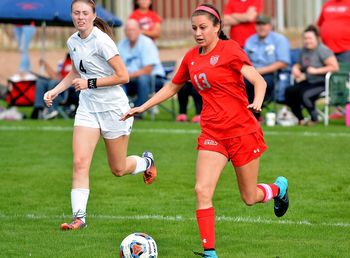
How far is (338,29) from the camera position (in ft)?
67.8

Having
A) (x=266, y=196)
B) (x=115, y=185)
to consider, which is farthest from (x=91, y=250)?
(x=115, y=185)

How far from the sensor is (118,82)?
415 inches

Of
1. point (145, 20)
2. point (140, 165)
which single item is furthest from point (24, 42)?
point (140, 165)

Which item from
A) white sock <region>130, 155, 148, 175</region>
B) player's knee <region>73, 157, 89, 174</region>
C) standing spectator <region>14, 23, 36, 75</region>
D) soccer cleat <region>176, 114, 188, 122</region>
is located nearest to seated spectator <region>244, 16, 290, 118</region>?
soccer cleat <region>176, 114, 188, 122</region>

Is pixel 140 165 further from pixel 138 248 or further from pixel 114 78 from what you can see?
pixel 138 248

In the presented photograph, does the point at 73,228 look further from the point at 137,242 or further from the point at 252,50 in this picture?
the point at 252,50

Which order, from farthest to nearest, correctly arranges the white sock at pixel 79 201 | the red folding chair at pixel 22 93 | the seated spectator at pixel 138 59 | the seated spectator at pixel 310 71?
the red folding chair at pixel 22 93 < the seated spectator at pixel 138 59 < the seated spectator at pixel 310 71 < the white sock at pixel 79 201

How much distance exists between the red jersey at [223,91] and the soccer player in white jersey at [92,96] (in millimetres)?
1426

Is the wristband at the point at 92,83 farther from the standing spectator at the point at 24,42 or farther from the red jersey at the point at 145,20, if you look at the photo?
the standing spectator at the point at 24,42

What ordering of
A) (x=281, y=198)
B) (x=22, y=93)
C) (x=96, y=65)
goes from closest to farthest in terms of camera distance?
(x=281, y=198) → (x=96, y=65) → (x=22, y=93)

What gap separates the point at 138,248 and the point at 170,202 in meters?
3.31

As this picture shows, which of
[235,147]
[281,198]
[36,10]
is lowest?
[281,198]

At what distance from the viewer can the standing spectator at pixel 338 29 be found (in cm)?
2061

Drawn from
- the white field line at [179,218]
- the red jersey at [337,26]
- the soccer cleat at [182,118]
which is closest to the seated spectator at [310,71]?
the red jersey at [337,26]
